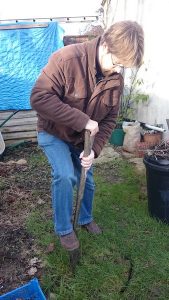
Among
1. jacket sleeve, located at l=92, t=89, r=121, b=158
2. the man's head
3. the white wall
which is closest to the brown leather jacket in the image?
the man's head

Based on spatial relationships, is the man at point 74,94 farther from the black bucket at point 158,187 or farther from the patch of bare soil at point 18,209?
the black bucket at point 158,187

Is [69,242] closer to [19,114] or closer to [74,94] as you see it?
[74,94]

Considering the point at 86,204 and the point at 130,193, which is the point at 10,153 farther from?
the point at 86,204

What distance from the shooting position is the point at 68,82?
8.32 ft

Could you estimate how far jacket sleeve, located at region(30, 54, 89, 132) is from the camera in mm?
2477

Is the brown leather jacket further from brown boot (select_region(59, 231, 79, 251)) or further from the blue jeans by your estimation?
brown boot (select_region(59, 231, 79, 251))

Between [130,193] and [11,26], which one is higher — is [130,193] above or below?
below

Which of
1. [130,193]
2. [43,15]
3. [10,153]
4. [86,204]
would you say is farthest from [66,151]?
[43,15]

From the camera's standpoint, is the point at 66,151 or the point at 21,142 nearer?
the point at 66,151

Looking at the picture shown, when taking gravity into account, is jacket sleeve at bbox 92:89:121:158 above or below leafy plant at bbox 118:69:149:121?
above

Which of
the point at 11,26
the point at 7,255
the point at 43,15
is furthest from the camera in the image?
the point at 43,15

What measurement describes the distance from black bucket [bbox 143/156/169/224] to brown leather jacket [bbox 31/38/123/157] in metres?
1.13

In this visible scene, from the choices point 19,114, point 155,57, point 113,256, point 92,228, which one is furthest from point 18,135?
point 113,256

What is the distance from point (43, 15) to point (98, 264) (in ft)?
31.6
